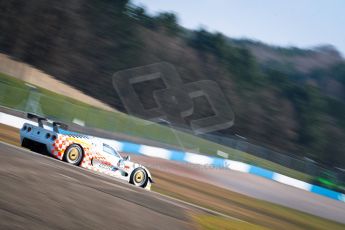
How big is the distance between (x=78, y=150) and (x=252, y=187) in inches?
546

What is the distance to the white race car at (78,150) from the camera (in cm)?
1159

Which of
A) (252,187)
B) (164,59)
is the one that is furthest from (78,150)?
(164,59)

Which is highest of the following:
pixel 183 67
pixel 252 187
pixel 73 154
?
pixel 183 67

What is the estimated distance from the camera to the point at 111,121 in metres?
26.4

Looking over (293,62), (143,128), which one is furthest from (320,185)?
(293,62)

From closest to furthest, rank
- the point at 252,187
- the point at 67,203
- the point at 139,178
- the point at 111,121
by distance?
the point at 67,203 < the point at 139,178 < the point at 252,187 < the point at 111,121

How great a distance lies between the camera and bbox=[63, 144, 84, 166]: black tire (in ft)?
38.5

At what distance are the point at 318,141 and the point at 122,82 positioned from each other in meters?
25.1

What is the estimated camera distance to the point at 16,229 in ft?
16.3

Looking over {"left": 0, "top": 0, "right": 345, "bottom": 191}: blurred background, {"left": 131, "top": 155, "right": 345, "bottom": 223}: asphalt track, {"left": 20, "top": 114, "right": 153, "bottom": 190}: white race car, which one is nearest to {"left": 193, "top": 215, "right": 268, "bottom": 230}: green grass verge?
{"left": 20, "top": 114, "right": 153, "bottom": 190}: white race car

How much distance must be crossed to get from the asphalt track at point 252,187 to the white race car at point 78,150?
8.32 m

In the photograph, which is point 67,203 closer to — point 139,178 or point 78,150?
point 78,150

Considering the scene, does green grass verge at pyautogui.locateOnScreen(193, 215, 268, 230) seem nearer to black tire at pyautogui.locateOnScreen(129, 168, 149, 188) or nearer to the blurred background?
Answer: black tire at pyautogui.locateOnScreen(129, 168, 149, 188)

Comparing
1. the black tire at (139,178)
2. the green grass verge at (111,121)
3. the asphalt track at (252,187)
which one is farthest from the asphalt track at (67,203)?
the green grass verge at (111,121)
